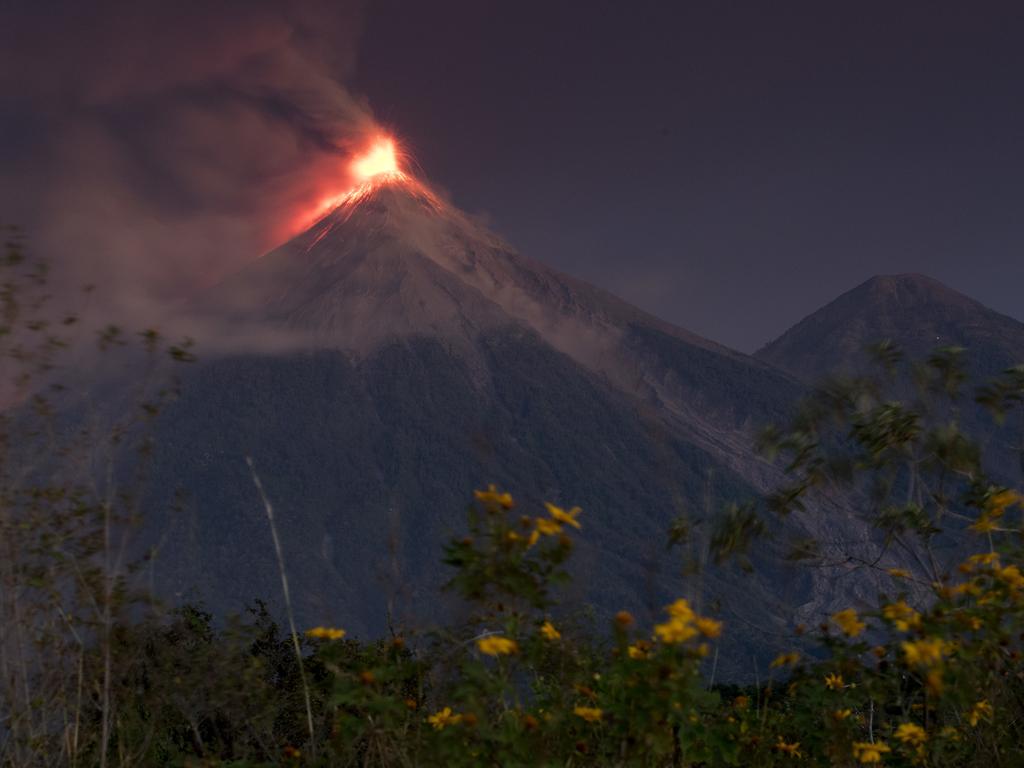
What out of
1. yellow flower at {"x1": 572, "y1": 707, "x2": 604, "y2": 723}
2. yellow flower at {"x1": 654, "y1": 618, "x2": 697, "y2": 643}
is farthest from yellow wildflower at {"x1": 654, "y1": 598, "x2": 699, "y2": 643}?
yellow flower at {"x1": 572, "y1": 707, "x2": 604, "y2": 723}

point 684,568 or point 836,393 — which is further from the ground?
point 836,393

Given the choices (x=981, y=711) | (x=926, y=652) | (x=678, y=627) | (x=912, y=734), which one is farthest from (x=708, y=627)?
(x=981, y=711)

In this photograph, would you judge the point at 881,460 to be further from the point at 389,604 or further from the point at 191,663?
the point at 191,663

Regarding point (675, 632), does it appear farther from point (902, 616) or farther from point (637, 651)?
point (902, 616)

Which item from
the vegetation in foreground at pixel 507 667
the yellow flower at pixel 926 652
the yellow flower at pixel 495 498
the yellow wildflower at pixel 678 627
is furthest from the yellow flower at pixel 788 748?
the yellow flower at pixel 495 498

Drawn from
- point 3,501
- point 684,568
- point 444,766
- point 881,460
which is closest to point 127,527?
point 3,501

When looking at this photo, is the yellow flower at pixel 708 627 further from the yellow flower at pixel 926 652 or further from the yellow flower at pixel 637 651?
the yellow flower at pixel 926 652
